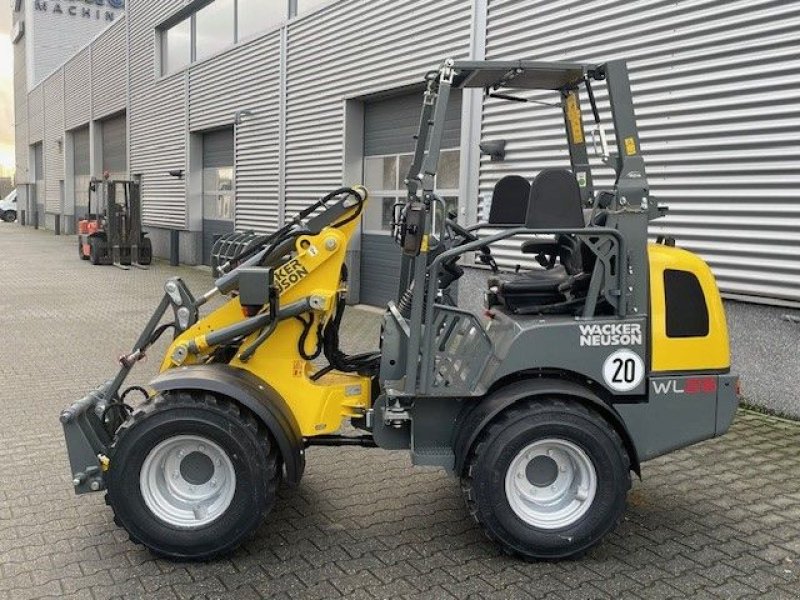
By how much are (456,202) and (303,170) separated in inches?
167

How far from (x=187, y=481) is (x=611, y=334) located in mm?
2276

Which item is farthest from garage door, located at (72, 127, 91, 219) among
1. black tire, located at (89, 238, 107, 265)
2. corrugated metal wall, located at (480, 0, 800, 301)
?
corrugated metal wall, located at (480, 0, 800, 301)

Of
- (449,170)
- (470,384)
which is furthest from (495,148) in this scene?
(470,384)

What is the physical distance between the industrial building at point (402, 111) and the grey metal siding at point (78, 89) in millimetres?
923

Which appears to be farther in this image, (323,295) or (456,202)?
(456,202)

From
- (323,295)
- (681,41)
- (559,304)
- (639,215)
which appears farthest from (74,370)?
(681,41)

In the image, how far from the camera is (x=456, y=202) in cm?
1090

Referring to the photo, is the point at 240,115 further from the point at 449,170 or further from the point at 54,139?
the point at 54,139

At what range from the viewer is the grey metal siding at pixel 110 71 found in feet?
82.5

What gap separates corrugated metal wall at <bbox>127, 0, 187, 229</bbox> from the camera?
20281 mm

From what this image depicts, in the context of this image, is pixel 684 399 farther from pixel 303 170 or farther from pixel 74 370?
pixel 303 170

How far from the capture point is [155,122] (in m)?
22.1

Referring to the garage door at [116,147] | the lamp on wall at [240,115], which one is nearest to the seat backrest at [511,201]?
the lamp on wall at [240,115]

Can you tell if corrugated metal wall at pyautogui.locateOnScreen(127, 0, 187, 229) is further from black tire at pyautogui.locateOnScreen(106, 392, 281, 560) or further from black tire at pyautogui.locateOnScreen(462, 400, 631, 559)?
black tire at pyautogui.locateOnScreen(462, 400, 631, 559)
